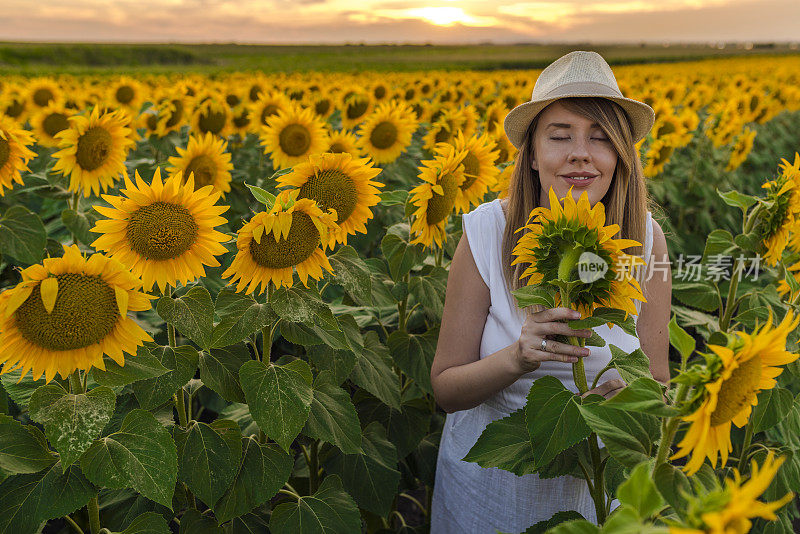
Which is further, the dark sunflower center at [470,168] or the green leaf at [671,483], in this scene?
the dark sunflower center at [470,168]

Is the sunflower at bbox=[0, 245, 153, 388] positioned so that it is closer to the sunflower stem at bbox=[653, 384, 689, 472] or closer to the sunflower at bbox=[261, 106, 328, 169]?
the sunflower stem at bbox=[653, 384, 689, 472]

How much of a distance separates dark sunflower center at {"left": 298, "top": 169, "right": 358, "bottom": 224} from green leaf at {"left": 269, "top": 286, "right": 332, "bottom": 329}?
320 mm

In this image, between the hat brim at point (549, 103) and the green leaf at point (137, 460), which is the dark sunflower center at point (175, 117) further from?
the green leaf at point (137, 460)

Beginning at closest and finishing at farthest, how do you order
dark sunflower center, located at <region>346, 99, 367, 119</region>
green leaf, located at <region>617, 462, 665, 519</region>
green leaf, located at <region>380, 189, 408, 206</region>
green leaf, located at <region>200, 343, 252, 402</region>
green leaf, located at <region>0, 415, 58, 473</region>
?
green leaf, located at <region>617, 462, 665, 519</region>, green leaf, located at <region>0, 415, 58, 473</region>, green leaf, located at <region>200, 343, 252, 402</region>, green leaf, located at <region>380, 189, 408, 206</region>, dark sunflower center, located at <region>346, 99, 367, 119</region>

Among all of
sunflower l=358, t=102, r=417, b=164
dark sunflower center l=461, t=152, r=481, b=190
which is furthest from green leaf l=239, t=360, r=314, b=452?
sunflower l=358, t=102, r=417, b=164

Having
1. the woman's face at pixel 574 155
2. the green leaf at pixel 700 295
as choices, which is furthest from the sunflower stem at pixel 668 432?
the green leaf at pixel 700 295

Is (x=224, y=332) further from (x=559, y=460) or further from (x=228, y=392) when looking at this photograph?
(x=559, y=460)

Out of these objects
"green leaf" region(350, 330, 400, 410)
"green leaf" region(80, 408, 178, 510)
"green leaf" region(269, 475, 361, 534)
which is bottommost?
"green leaf" region(269, 475, 361, 534)

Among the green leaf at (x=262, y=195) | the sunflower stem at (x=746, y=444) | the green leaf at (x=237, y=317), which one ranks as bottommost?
the sunflower stem at (x=746, y=444)

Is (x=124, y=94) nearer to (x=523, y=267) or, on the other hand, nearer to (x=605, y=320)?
(x=523, y=267)

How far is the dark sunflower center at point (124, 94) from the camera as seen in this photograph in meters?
6.13

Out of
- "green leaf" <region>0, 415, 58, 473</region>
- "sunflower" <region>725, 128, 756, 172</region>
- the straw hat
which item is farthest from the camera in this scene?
"sunflower" <region>725, 128, 756, 172</region>

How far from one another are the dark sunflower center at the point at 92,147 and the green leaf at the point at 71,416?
6.26ft

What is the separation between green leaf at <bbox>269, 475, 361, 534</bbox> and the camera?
166cm
